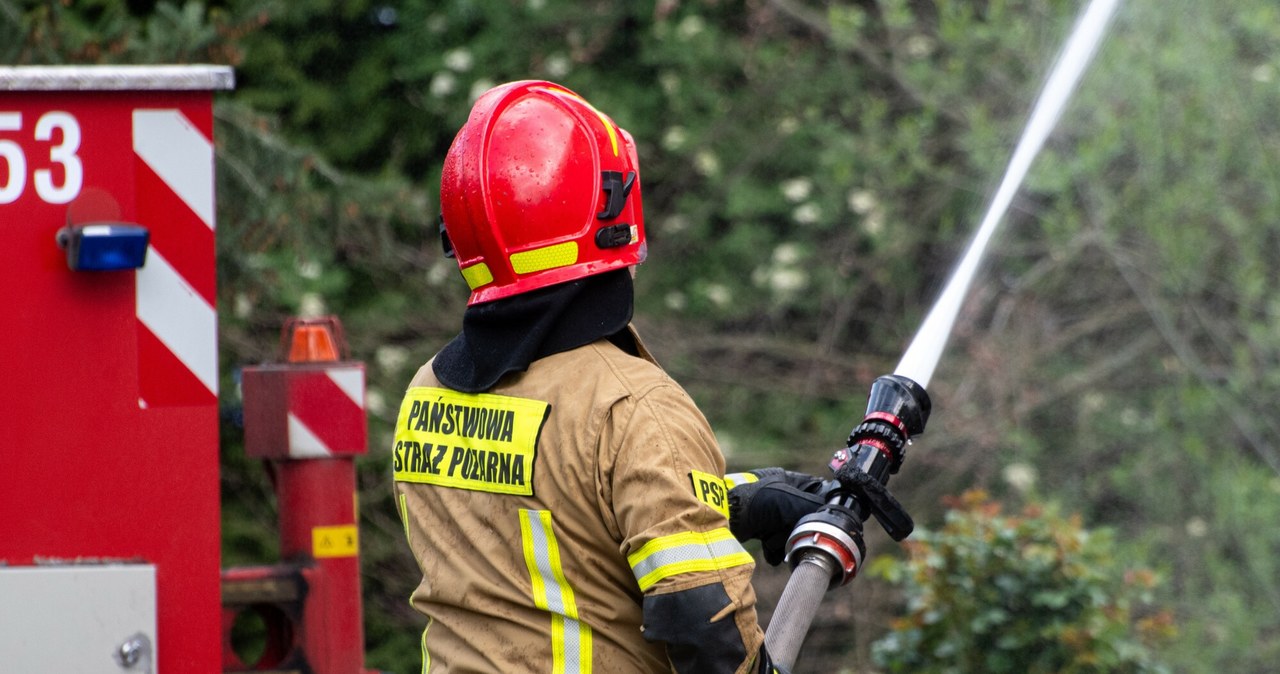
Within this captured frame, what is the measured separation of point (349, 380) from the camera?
376 cm

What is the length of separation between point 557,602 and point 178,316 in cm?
86

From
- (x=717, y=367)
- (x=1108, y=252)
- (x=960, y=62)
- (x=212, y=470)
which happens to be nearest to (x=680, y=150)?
(x=717, y=367)

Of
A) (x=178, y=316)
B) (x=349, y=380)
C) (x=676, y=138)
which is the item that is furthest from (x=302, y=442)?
(x=676, y=138)

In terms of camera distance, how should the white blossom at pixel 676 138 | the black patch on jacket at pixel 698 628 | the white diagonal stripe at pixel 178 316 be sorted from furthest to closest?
1. the white blossom at pixel 676 138
2. the white diagonal stripe at pixel 178 316
3. the black patch on jacket at pixel 698 628

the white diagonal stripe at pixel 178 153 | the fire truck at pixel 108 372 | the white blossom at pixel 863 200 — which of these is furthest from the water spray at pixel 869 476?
the white blossom at pixel 863 200

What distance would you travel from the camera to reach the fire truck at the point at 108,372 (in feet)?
8.09

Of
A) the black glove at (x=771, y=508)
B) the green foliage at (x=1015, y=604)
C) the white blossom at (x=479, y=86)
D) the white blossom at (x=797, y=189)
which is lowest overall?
the green foliage at (x=1015, y=604)

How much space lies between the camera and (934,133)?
7457 millimetres

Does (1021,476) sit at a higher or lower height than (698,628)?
higher

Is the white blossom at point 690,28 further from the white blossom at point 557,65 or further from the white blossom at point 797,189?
the white blossom at point 797,189

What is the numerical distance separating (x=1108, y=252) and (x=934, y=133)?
129cm

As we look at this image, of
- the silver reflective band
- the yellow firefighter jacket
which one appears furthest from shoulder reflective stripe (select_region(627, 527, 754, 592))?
the silver reflective band

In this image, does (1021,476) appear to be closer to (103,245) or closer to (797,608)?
(797,608)

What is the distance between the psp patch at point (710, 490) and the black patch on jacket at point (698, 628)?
0.13 m
